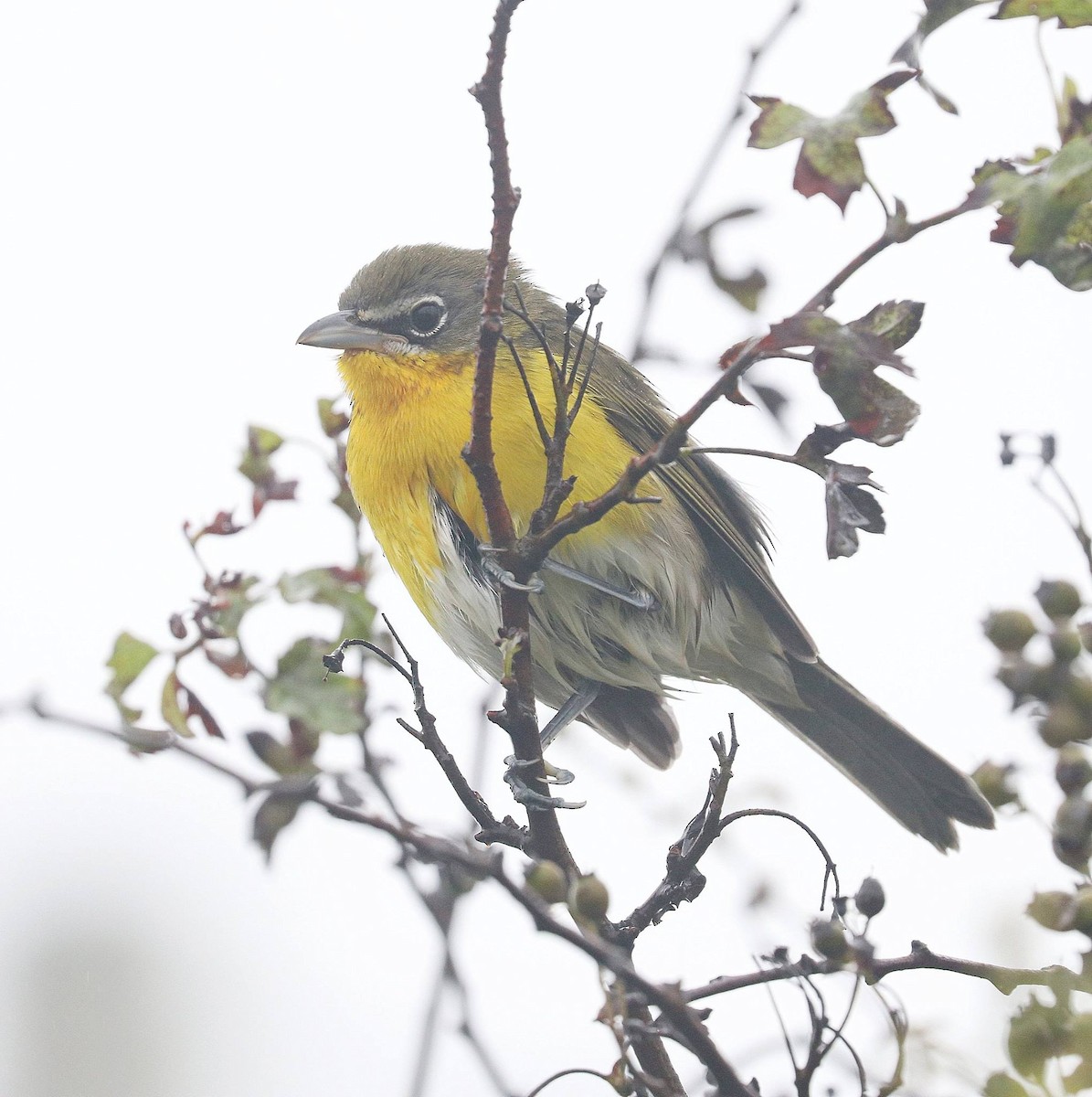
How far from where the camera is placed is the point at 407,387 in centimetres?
527

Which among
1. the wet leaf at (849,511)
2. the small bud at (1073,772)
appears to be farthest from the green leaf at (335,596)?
the small bud at (1073,772)

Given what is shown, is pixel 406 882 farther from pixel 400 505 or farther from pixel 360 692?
pixel 400 505

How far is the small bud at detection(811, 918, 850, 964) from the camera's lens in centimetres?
254

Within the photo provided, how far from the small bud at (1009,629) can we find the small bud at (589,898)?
856 millimetres

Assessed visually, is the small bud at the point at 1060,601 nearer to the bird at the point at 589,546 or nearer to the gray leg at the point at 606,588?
the bird at the point at 589,546

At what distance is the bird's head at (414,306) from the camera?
5.50 meters

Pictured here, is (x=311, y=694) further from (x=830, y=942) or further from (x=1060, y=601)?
(x=1060, y=601)

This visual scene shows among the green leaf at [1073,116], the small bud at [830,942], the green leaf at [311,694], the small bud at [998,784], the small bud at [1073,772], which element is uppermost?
the green leaf at [1073,116]

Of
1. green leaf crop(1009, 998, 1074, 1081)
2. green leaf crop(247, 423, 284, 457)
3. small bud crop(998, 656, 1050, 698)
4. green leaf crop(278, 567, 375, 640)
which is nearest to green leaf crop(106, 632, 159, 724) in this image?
green leaf crop(278, 567, 375, 640)

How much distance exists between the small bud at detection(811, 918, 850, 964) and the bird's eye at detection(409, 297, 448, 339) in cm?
347

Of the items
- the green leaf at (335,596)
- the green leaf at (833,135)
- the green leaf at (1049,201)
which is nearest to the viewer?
the green leaf at (1049,201)

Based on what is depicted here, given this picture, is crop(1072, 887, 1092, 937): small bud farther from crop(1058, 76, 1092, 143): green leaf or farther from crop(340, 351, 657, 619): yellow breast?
crop(340, 351, 657, 619): yellow breast

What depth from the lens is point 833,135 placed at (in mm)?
2412

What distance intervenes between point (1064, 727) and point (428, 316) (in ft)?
12.0
